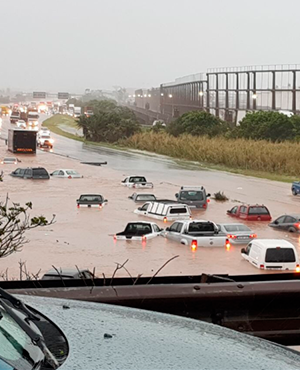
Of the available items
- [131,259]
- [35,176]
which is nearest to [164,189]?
[35,176]

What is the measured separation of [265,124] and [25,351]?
88.9m

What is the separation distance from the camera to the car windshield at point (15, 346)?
2.57m

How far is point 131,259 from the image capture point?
105ft

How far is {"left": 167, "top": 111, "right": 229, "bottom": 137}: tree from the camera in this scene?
9875 cm

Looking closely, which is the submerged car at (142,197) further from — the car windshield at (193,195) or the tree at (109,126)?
the tree at (109,126)

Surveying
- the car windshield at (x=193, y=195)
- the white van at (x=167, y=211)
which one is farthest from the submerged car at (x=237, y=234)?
the car windshield at (x=193, y=195)

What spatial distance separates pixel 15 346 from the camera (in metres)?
2.73

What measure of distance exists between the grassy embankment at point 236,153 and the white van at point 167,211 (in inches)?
930

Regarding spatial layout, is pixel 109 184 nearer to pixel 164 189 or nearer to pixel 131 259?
pixel 164 189

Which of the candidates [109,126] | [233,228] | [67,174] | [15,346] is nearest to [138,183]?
[67,174]

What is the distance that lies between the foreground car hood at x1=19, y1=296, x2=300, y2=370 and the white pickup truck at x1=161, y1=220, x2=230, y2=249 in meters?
30.5

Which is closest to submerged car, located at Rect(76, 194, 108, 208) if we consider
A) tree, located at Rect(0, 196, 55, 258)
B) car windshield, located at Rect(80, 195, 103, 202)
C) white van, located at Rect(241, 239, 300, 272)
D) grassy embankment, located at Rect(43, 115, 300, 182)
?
car windshield, located at Rect(80, 195, 103, 202)

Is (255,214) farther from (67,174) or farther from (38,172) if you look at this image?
(67,174)

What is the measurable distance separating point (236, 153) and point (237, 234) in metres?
43.8
